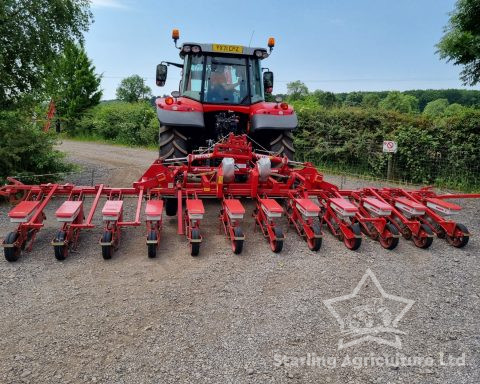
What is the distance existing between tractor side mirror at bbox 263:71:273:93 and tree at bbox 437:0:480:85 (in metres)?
3.49

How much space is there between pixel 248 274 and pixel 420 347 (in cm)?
Answer: 153

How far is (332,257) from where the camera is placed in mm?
4172

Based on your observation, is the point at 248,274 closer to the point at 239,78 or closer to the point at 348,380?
the point at 348,380

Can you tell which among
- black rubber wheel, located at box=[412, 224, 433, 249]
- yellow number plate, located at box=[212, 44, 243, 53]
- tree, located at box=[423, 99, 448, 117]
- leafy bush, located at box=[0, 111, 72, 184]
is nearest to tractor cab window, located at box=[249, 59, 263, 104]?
yellow number plate, located at box=[212, 44, 243, 53]

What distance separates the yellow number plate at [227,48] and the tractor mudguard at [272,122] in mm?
1090

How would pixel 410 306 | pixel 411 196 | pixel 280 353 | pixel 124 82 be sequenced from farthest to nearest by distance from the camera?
pixel 124 82, pixel 411 196, pixel 410 306, pixel 280 353

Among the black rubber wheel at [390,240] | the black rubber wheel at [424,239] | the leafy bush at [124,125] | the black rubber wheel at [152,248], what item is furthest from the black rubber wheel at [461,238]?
the leafy bush at [124,125]

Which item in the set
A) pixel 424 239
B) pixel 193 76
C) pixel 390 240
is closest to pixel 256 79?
pixel 193 76

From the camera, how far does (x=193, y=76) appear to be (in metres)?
6.27

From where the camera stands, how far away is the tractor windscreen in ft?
20.4

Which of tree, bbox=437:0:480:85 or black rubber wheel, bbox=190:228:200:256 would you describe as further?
tree, bbox=437:0:480:85

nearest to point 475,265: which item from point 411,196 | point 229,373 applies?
point 411,196

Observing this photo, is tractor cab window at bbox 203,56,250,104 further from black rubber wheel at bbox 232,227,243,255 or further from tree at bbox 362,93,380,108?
tree at bbox 362,93,380,108

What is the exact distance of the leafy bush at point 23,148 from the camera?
6215 mm
